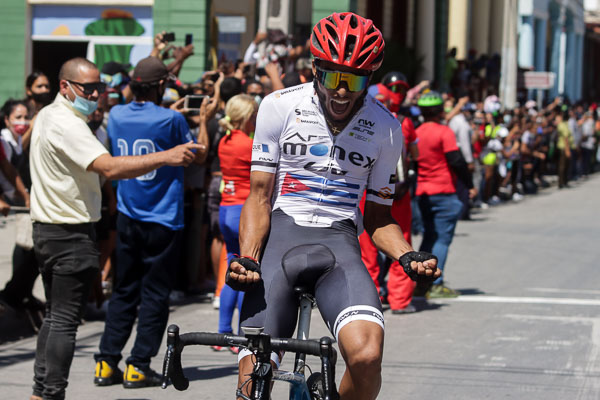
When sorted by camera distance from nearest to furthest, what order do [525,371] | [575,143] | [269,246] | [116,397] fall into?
1. [269,246]
2. [116,397]
3. [525,371]
4. [575,143]

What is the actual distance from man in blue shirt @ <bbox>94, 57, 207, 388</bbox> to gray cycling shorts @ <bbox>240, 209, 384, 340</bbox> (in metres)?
2.52

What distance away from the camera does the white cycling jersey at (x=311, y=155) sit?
4.64m

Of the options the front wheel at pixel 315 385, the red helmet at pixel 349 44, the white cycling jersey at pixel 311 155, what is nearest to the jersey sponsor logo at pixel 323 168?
the white cycling jersey at pixel 311 155

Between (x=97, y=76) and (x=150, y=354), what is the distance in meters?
1.91

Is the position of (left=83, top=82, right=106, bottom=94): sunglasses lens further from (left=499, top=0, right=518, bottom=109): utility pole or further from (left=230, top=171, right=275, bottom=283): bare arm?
(left=499, top=0, right=518, bottom=109): utility pole

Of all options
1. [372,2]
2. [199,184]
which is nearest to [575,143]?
[372,2]

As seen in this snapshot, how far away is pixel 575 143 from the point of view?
97.1ft

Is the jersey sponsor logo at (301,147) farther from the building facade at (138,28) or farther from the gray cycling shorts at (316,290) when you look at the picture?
the building facade at (138,28)

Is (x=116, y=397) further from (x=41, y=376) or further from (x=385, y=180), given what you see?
(x=385, y=180)

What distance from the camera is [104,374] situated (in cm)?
703

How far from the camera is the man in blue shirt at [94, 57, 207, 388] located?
23.0 ft

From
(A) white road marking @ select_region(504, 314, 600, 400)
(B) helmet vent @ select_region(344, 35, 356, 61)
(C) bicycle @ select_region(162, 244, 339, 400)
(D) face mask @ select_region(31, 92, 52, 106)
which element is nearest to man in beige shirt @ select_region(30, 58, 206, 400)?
(B) helmet vent @ select_region(344, 35, 356, 61)

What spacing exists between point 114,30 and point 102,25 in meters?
0.23

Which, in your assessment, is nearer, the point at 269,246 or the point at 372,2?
the point at 269,246
